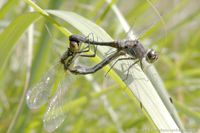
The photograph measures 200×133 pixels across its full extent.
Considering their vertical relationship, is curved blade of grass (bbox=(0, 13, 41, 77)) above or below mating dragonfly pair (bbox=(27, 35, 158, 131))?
above

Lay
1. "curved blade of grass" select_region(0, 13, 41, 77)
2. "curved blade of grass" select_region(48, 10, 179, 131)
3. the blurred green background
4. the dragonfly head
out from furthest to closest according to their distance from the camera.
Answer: the blurred green background, the dragonfly head, "curved blade of grass" select_region(0, 13, 41, 77), "curved blade of grass" select_region(48, 10, 179, 131)

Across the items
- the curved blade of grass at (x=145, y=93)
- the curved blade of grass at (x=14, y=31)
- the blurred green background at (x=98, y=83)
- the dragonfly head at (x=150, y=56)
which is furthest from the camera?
the blurred green background at (x=98, y=83)

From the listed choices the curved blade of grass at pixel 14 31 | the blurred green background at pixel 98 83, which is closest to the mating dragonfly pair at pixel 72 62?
the curved blade of grass at pixel 14 31

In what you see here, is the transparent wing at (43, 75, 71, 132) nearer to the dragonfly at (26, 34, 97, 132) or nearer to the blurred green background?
the dragonfly at (26, 34, 97, 132)

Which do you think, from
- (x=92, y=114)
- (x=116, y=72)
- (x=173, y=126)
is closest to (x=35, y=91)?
(x=116, y=72)

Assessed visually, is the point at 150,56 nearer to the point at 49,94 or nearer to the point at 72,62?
the point at 72,62

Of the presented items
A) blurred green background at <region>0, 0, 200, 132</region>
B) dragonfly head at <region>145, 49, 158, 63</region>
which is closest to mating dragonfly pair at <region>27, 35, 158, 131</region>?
dragonfly head at <region>145, 49, 158, 63</region>

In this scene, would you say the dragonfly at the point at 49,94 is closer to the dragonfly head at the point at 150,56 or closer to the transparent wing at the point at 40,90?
the transparent wing at the point at 40,90
